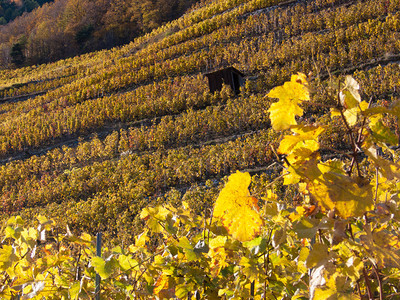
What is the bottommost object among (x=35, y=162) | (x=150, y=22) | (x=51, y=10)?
(x=35, y=162)

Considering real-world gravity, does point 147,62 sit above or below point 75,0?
below

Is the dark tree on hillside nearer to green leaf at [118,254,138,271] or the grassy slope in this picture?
the grassy slope

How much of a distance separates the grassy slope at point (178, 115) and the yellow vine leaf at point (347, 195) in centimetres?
544

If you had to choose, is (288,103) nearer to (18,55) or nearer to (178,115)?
(178,115)

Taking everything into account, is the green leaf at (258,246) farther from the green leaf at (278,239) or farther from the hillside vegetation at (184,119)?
the hillside vegetation at (184,119)

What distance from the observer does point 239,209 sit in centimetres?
64

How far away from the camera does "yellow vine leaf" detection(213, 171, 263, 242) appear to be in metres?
0.63

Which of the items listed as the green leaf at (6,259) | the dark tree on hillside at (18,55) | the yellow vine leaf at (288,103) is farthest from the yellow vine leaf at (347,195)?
the dark tree on hillside at (18,55)

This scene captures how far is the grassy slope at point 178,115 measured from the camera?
826 centimetres

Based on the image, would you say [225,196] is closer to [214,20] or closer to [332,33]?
[332,33]

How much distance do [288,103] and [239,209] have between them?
0.72ft

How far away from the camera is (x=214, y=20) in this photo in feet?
62.2

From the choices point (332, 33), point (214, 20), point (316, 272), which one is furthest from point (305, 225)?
point (214, 20)

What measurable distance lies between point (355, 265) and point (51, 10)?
56849 millimetres
